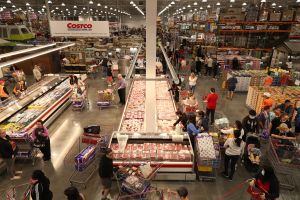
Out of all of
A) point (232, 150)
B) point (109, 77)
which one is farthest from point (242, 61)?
point (232, 150)

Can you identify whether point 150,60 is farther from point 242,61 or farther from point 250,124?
point 242,61

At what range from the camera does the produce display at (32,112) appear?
800 cm

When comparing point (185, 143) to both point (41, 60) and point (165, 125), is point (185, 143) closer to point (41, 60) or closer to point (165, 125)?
point (165, 125)

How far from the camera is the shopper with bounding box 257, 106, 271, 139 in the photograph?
25.7 feet

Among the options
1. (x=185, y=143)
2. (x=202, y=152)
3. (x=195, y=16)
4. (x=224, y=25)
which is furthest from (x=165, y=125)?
(x=195, y=16)

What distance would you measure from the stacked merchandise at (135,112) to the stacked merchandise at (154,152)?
963 millimetres

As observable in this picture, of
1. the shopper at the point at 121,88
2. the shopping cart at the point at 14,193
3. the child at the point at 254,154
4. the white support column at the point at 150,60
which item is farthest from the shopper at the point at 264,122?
the shopping cart at the point at 14,193

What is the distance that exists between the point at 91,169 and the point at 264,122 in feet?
18.5

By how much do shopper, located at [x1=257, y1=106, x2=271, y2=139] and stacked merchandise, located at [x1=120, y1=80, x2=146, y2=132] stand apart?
388cm

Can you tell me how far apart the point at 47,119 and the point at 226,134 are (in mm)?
6891

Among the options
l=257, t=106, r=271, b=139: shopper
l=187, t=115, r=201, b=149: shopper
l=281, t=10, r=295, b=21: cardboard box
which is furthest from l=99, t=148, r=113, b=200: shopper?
l=281, t=10, r=295, b=21: cardboard box

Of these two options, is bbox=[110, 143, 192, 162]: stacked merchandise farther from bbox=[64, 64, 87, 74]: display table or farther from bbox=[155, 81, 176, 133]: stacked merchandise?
bbox=[64, 64, 87, 74]: display table

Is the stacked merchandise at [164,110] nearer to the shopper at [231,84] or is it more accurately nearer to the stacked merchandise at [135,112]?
the stacked merchandise at [135,112]

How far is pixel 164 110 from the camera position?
9109 millimetres
